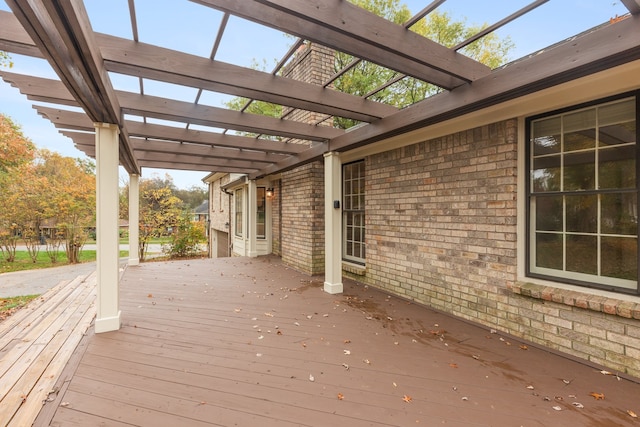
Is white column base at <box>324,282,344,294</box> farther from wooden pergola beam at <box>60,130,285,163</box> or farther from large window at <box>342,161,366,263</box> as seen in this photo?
wooden pergola beam at <box>60,130,285,163</box>

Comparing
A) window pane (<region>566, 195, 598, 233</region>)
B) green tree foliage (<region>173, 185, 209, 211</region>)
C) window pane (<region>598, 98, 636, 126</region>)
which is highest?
green tree foliage (<region>173, 185, 209, 211</region>)

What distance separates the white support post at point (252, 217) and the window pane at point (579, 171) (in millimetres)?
7467

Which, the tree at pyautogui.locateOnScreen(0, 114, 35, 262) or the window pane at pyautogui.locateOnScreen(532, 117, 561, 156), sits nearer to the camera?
the window pane at pyautogui.locateOnScreen(532, 117, 561, 156)

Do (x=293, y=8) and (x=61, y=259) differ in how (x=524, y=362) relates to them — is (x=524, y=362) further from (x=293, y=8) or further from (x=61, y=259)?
(x=61, y=259)

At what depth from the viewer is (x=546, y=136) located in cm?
307

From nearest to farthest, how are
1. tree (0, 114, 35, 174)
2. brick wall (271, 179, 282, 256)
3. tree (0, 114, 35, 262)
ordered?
brick wall (271, 179, 282, 256)
tree (0, 114, 35, 174)
tree (0, 114, 35, 262)

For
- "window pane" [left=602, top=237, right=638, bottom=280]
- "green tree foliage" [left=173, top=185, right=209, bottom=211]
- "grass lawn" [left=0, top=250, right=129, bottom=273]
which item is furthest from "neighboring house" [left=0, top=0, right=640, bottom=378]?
"green tree foliage" [left=173, top=185, right=209, bottom=211]

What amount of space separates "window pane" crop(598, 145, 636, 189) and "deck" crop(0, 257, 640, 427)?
1.71 metres

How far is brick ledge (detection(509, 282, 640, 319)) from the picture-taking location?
2.42 metres

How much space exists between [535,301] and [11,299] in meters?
10.5

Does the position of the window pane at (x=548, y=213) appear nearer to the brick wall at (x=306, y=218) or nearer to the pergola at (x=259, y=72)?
the pergola at (x=259, y=72)

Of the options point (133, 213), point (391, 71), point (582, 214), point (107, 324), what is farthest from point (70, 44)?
point (391, 71)

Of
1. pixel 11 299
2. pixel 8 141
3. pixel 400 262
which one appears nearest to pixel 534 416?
pixel 400 262

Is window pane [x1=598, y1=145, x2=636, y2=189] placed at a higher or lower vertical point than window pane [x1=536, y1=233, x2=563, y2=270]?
higher
